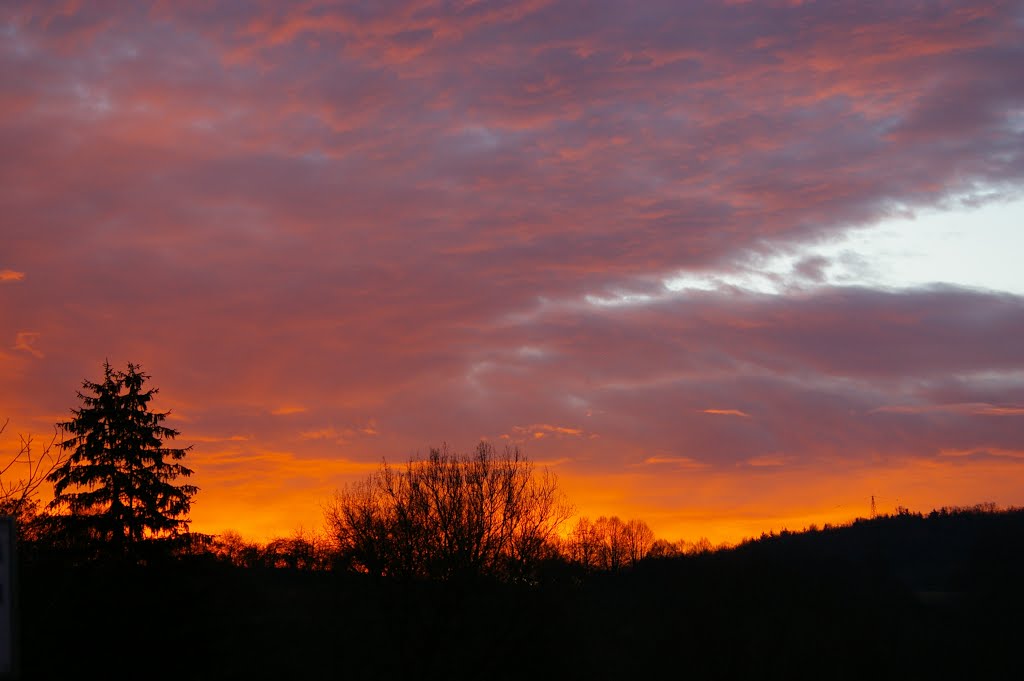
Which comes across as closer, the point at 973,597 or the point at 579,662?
the point at 579,662

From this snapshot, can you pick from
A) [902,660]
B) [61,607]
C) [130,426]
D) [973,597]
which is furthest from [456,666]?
[973,597]

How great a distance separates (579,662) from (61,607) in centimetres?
3496

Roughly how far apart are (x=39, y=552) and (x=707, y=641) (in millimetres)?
55978

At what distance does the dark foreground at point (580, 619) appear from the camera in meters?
40.7

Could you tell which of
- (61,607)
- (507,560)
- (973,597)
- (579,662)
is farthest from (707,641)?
(61,607)

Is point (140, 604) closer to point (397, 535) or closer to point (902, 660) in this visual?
point (397, 535)

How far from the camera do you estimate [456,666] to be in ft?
154

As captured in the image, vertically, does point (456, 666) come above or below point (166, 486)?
below

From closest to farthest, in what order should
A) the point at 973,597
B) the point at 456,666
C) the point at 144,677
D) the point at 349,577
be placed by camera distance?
the point at 144,677, the point at 456,666, the point at 349,577, the point at 973,597

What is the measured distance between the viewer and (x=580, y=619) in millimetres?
55125

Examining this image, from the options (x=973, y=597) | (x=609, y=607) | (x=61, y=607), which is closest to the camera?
(x=61, y=607)

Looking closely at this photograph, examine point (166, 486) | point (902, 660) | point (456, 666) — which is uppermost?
point (166, 486)

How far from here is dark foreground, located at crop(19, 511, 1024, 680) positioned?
40656 millimetres

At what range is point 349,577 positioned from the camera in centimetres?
4984
